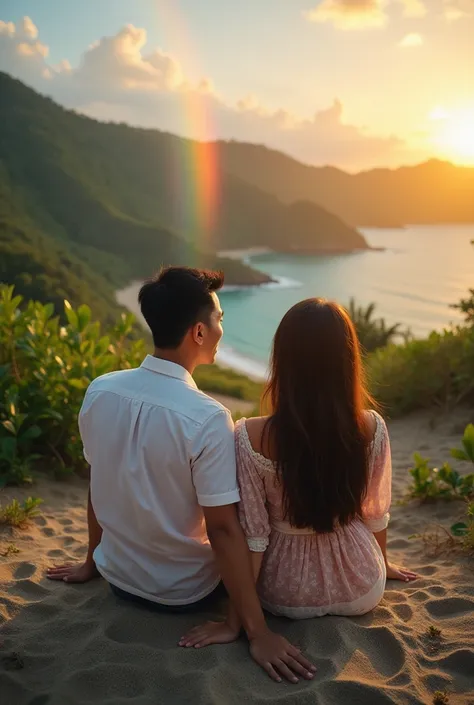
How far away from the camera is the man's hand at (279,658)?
1869mm

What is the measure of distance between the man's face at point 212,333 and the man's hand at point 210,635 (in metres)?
0.88

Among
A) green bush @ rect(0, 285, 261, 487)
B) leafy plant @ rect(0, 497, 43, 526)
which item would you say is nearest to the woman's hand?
leafy plant @ rect(0, 497, 43, 526)

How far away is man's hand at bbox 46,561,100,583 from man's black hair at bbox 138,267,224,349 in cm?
111

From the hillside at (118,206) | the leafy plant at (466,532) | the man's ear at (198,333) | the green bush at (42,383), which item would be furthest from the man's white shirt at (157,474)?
the hillside at (118,206)

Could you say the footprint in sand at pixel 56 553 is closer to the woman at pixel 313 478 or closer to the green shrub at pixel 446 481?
the woman at pixel 313 478

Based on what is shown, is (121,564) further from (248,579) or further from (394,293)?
(394,293)

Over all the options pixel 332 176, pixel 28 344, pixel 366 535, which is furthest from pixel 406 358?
pixel 332 176

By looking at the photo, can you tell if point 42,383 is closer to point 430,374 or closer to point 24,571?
point 24,571

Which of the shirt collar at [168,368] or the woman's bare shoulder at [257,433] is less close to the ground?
the shirt collar at [168,368]

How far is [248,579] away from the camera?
1957 millimetres

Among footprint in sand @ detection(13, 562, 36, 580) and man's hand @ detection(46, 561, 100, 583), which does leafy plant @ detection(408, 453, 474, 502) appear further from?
footprint in sand @ detection(13, 562, 36, 580)

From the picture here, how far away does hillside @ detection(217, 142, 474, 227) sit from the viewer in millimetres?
74625

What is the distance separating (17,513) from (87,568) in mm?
791

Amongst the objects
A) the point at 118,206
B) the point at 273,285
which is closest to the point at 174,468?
the point at 273,285
